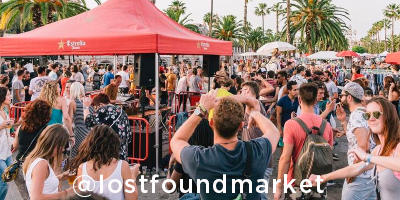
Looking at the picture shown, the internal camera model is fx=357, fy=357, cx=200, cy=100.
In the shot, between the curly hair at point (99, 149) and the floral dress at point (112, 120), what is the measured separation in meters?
2.03

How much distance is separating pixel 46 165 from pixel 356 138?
315cm

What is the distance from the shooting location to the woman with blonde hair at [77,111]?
6.55 meters

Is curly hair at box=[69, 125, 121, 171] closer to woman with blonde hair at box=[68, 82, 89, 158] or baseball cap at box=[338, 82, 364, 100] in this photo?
baseball cap at box=[338, 82, 364, 100]

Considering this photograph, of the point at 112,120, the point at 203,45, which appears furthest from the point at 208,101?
the point at 203,45

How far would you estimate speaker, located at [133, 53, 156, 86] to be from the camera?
22.6 ft

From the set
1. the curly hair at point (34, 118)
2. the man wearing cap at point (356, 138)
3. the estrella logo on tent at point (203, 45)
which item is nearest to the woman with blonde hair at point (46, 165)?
the curly hair at point (34, 118)

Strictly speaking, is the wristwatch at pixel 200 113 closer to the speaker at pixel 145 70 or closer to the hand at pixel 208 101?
the hand at pixel 208 101

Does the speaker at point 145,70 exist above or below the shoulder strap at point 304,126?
above

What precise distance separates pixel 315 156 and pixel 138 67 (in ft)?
14.2

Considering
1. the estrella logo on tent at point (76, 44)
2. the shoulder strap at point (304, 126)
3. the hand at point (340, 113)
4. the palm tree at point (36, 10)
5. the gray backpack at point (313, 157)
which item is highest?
the palm tree at point (36, 10)

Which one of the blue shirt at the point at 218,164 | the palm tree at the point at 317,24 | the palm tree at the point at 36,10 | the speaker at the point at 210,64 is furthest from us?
the palm tree at the point at 317,24

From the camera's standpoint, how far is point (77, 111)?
21.8 ft

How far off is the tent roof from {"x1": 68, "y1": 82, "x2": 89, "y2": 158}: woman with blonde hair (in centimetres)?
79

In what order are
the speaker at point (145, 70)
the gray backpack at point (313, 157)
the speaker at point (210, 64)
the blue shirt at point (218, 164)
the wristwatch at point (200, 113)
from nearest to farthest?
the blue shirt at point (218, 164) < the wristwatch at point (200, 113) < the gray backpack at point (313, 157) < the speaker at point (145, 70) < the speaker at point (210, 64)
